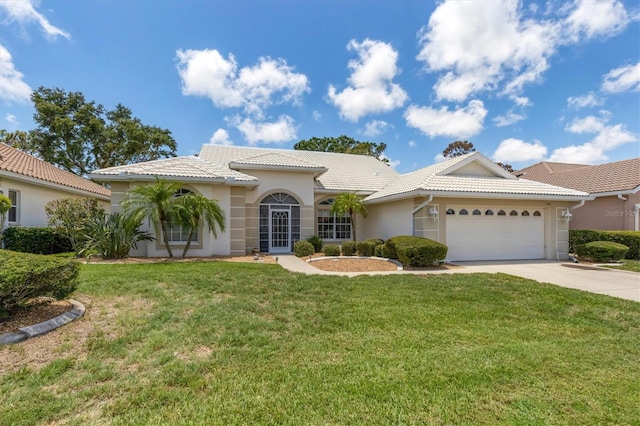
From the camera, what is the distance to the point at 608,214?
17828 mm

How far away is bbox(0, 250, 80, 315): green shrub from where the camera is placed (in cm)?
464

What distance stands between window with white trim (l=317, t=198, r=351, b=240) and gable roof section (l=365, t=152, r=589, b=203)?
318cm

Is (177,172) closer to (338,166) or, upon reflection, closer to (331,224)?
(331,224)

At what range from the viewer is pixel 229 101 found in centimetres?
2127

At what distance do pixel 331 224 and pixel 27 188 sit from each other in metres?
15.7

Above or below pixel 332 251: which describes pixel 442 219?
above

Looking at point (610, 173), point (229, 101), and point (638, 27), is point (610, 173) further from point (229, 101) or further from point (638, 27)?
point (229, 101)

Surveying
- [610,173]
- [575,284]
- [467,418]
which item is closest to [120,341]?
[467,418]

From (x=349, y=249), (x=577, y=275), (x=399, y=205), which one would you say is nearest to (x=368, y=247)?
(x=349, y=249)

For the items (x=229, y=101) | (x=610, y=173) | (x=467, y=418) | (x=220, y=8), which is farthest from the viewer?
(x=229, y=101)

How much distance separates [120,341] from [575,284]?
11522mm

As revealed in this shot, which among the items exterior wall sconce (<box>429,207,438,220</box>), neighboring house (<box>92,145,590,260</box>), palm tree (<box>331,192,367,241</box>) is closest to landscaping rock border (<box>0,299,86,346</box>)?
neighboring house (<box>92,145,590,260</box>)

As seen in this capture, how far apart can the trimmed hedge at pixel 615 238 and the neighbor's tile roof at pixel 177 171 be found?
Result: 660 inches

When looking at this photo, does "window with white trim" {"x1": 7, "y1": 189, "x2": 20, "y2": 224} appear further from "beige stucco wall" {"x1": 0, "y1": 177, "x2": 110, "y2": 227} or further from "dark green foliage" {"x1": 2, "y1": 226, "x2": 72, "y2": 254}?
"dark green foliage" {"x1": 2, "y1": 226, "x2": 72, "y2": 254}
